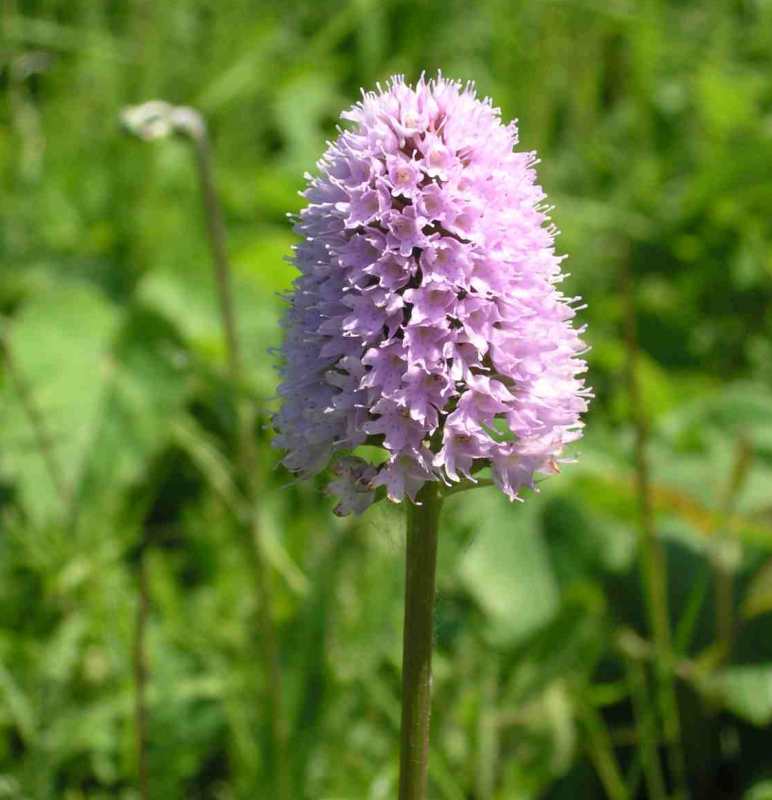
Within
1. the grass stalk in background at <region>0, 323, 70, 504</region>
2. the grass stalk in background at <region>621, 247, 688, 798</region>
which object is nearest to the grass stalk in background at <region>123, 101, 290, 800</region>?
the grass stalk in background at <region>0, 323, 70, 504</region>

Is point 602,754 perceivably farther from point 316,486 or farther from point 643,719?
point 316,486

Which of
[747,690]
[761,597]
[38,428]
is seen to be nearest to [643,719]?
[747,690]

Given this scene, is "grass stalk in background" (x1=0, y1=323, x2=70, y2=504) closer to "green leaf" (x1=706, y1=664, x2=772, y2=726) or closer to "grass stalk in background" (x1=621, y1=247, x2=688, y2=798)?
"grass stalk in background" (x1=621, y1=247, x2=688, y2=798)

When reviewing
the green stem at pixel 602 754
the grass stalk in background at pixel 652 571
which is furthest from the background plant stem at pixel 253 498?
the grass stalk in background at pixel 652 571

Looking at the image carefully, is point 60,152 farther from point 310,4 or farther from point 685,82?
point 685,82

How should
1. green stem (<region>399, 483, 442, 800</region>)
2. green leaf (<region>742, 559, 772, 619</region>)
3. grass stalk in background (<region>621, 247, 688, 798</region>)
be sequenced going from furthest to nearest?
1. green leaf (<region>742, 559, 772, 619</region>)
2. grass stalk in background (<region>621, 247, 688, 798</region>)
3. green stem (<region>399, 483, 442, 800</region>)

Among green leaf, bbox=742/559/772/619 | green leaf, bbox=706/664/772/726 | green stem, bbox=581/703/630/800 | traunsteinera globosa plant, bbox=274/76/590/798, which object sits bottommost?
green stem, bbox=581/703/630/800

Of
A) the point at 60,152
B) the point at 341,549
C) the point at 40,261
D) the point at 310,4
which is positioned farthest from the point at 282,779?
the point at 310,4
